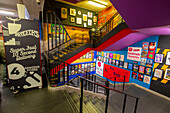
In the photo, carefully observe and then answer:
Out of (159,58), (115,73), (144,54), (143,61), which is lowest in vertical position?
(115,73)

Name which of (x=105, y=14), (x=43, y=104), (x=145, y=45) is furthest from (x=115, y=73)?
(x=43, y=104)

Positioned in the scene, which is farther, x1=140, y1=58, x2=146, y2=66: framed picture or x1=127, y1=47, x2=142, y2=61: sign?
x1=127, y1=47, x2=142, y2=61: sign

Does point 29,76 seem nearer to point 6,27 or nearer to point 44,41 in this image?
point 6,27

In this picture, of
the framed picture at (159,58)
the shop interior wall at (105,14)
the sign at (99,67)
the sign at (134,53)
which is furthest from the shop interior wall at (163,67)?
the sign at (99,67)

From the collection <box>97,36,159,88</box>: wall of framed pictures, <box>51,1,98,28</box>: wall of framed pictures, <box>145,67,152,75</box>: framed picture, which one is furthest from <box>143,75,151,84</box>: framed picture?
<box>51,1,98,28</box>: wall of framed pictures

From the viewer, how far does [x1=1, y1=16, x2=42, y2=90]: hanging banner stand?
8.00 feet

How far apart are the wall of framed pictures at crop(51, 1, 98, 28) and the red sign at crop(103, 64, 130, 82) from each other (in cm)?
440

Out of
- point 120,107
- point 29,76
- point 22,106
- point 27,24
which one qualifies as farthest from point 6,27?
point 120,107

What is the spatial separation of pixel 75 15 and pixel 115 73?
19.4 feet

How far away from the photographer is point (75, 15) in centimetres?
696

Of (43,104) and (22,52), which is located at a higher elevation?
(22,52)

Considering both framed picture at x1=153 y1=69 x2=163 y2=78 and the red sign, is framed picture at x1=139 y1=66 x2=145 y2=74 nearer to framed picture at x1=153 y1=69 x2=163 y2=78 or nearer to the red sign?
framed picture at x1=153 y1=69 x2=163 y2=78

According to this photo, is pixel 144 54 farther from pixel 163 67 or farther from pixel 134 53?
pixel 163 67

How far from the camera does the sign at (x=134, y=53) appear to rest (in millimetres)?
5125
